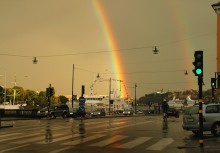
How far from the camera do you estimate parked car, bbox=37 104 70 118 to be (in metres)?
53.5

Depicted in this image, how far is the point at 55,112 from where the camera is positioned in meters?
54.2

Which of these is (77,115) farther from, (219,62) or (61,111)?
(219,62)

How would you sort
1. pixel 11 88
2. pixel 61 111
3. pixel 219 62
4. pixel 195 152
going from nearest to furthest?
pixel 195 152, pixel 61 111, pixel 219 62, pixel 11 88

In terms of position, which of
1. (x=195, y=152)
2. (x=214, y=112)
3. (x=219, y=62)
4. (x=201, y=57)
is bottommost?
(x=195, y=152)

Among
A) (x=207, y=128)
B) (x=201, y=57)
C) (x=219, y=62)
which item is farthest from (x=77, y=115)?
(x=201, y=57)

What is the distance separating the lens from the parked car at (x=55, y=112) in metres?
53.5

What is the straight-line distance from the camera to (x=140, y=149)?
14773 millimetres

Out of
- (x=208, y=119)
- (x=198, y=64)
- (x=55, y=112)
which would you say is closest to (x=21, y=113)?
(x=55, y=112)

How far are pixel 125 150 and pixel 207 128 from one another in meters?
7.92

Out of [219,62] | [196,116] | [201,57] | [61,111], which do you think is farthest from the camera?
[219,62]

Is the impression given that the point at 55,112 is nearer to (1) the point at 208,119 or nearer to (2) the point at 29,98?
(1) the point at 208,119

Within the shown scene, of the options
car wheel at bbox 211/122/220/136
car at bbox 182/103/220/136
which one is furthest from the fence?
car wheel at bbox 211/122/220/136

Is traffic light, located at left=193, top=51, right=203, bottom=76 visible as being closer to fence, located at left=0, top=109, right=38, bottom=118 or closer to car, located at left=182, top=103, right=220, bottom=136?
car, located at left=182, top=103, right=220, bottom=136

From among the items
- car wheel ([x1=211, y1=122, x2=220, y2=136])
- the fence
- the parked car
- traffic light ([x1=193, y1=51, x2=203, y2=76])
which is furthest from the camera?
the fence
